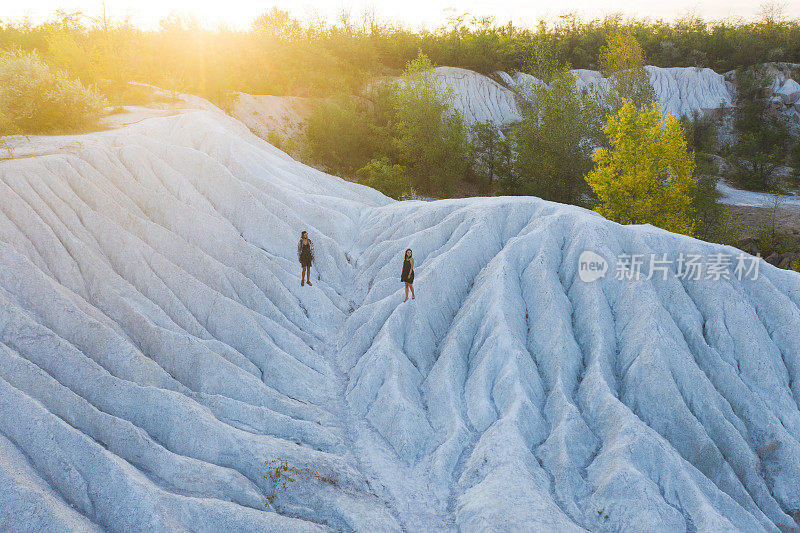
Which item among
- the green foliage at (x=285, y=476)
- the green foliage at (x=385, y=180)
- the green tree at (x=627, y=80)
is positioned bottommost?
the green foliage at (x=285, y=476)

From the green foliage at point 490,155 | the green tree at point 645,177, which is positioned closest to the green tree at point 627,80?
the green foliage at point 490,155

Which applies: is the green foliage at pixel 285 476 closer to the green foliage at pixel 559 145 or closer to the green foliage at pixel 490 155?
the green foliage at pixel 559 145

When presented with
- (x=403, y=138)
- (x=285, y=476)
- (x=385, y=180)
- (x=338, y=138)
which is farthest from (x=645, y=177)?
(x=338, y=138)

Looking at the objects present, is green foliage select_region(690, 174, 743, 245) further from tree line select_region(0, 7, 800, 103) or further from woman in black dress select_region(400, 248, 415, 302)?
woman in black dress select_region(400, 248, 415, 302)

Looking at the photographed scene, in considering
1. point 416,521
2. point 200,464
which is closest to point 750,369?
point 416,521

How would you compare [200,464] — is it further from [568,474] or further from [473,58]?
[473,58]

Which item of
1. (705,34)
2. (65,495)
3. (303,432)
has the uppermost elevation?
(705,34)
